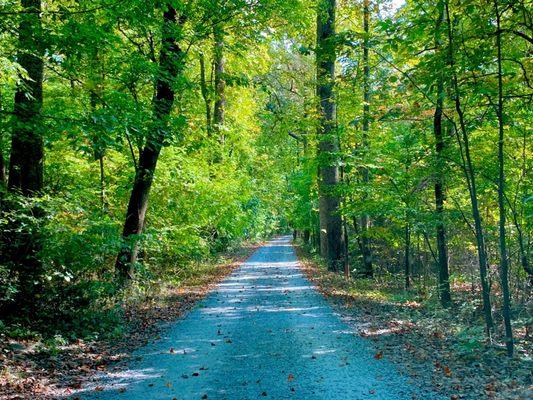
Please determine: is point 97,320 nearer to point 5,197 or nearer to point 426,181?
point 5,197

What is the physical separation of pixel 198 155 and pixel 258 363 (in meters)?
12.6

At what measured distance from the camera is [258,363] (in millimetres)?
7078

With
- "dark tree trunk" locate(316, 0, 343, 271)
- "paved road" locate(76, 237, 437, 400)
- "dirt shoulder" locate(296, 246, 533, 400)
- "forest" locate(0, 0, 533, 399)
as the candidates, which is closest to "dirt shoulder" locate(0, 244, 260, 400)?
"forest" locate(0, 0, 533, 399)

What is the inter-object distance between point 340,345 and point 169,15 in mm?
9007

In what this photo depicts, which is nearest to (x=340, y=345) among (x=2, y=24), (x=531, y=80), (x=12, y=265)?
(x=531, y=80)

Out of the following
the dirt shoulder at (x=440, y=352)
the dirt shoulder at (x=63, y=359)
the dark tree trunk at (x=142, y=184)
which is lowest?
the dirt shoulder at (x=440, y=352)

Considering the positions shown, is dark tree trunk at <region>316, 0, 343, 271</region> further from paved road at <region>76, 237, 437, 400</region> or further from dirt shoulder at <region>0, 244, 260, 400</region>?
dirt shoulder at <region>0, 244, 260, 400</region>

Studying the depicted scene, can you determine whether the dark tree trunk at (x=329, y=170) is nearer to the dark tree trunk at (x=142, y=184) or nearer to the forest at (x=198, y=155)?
the forest at (x=198, y=155)

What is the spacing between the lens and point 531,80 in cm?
736

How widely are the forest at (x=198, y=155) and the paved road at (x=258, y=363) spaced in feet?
3.67

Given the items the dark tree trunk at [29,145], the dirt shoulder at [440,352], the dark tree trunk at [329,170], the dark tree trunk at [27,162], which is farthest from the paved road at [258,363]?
the dark tree trunk at [329,170]

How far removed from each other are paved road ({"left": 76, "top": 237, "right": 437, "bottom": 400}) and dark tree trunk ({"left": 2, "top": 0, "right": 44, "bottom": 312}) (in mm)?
2741

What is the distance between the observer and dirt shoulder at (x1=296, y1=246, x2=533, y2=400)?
5844 millimetres

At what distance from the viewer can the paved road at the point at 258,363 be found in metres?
5.83
